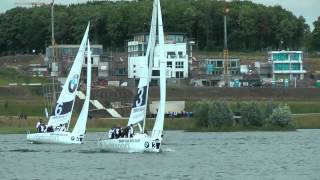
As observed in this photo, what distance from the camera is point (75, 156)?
7206cm

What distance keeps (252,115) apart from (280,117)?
424cm

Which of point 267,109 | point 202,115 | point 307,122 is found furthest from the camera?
point 307,122

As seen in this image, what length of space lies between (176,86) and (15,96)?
38.5 m

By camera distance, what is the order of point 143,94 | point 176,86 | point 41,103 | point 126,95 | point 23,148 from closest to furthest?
1. point 143,94
2. point 23,148
3. point 41,103
4. point 126,95
5. point 176,86

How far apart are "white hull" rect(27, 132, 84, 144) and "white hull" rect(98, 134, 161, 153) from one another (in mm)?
14039

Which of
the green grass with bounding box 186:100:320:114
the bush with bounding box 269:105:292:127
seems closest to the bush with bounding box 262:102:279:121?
the bush with bounding box 269:105:292:127

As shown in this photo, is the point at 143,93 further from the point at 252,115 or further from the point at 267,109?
the point at 267,109

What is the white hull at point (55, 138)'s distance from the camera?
288 feet

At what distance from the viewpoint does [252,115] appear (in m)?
123

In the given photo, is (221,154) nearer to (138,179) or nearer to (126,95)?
(138,179)

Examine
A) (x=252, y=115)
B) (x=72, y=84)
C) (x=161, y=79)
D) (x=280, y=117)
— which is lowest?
(x=280, y=117)

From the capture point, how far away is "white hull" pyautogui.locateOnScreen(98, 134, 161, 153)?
230ft

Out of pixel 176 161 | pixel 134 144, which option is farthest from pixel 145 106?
pixel 176 161

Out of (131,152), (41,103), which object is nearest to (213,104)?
(41,103)
